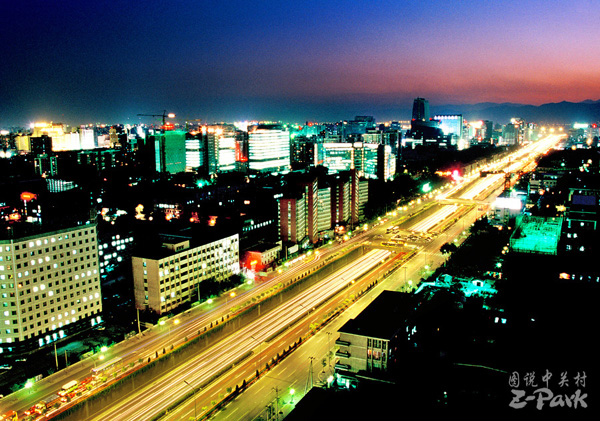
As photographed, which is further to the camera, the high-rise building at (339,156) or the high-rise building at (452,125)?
the high-rise building at (452,125)

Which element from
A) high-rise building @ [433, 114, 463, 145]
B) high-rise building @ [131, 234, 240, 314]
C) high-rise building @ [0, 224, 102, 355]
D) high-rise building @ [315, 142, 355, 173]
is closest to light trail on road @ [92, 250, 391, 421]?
high-rise building @ [131, 234, 240, 314]

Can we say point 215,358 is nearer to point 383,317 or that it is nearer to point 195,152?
point 383,317

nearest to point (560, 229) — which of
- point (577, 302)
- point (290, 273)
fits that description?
point (577, 302)

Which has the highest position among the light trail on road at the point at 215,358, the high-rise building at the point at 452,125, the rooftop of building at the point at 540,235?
the high-rise building at the point at 452,125

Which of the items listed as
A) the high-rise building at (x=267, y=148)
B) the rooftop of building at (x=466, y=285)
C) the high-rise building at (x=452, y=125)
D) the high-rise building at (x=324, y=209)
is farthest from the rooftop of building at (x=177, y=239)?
the high-rise building at (x=452, y=125)

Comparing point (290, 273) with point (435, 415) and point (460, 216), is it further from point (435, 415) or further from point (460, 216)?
point (460, 216)

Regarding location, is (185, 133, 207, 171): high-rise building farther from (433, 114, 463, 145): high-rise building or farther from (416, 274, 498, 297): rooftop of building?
(433, 114, 463, 145): high-rise building

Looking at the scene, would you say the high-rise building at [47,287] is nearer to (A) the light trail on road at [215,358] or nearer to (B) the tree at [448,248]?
(A) the light trail on road at [215,358]
